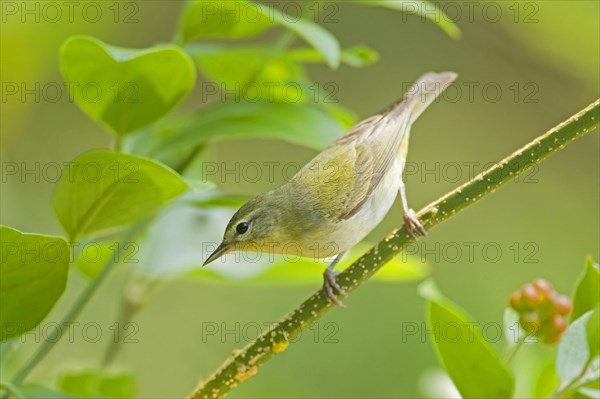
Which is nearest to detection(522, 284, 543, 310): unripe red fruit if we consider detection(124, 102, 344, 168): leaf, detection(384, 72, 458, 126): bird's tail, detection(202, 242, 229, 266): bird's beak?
detection(124, 102, 344, 168): leaf

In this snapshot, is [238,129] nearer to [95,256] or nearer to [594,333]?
[95,256]

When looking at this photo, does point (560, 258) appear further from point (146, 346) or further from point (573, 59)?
point (146, 346)

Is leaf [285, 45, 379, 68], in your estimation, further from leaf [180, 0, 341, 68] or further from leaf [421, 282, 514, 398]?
leaf [421, 282, 514, 398]

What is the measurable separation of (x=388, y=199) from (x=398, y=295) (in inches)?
105

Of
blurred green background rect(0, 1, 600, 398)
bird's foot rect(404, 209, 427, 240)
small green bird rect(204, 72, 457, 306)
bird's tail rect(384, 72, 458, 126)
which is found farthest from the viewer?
blurred green background rect(0, 1, 600, 398)

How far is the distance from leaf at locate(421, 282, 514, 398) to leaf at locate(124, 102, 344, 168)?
1.65ft

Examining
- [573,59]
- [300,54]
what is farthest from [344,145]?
[573,59]

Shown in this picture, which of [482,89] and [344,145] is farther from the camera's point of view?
[482,89]

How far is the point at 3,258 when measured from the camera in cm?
125

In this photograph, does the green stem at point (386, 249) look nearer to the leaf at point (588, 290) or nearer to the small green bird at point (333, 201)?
the leaf at point (588, 290)

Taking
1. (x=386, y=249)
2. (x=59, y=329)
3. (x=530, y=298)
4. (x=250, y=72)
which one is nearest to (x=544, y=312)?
(x=530, y=298)

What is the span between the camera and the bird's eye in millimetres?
2213

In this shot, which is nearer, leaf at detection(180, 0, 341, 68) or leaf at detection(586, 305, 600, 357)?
leaf at detection(586, 305, 600, 357)

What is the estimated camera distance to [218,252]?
83.7 inches
